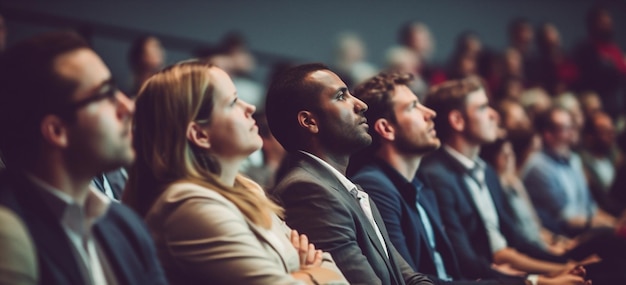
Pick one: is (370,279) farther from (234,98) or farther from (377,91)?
(377,91)

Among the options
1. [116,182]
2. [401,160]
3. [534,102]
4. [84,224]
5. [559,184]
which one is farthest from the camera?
[534,102]

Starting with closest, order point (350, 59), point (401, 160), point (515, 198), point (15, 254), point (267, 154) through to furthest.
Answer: point (15, 254) < point (401, 160) < point (515, 198) < point (267, 154) < point (350, 59)

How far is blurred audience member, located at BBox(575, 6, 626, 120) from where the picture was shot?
22.4 feet

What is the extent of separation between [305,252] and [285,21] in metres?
4.91

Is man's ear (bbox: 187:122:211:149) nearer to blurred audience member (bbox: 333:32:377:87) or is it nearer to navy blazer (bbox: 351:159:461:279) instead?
navy blazer (bbox: 351:159:461:279)

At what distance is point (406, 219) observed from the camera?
2.62 m

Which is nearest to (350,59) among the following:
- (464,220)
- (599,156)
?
(599,156)

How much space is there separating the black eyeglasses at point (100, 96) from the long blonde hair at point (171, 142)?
0.24 metres

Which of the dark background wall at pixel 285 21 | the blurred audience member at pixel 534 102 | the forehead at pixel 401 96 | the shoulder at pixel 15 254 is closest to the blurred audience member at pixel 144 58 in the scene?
the dark background wall at pixel 285 21

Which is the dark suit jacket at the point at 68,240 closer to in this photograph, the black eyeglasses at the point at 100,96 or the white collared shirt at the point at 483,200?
the black eyeglasses at the point at 100,96

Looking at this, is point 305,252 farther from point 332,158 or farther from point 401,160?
point 401,160

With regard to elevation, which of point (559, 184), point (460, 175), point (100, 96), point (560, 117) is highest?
point (100, 96)

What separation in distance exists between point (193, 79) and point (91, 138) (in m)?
0.38

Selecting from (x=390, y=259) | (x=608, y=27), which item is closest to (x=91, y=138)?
(x=390, y=259)
